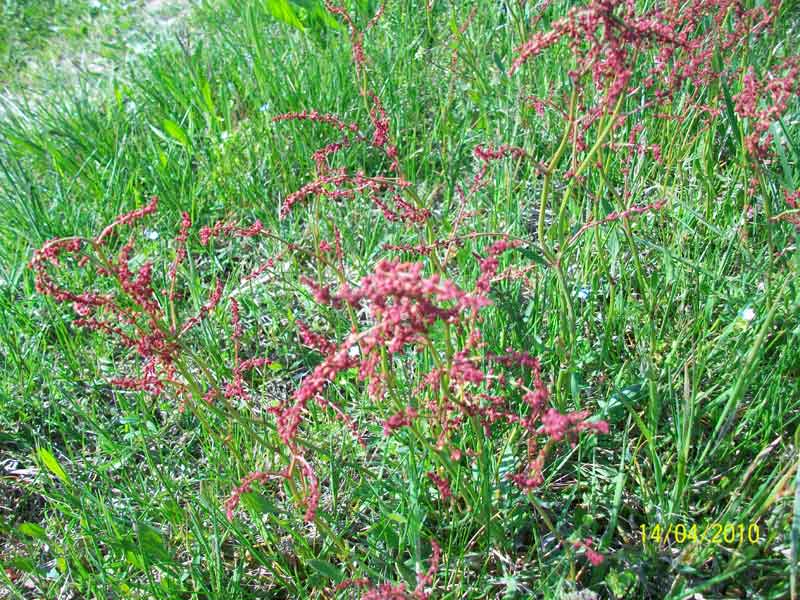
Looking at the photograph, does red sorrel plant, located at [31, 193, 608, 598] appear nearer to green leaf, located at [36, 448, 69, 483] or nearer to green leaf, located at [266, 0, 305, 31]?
green leaf, located at [36, 448, 69, 483]

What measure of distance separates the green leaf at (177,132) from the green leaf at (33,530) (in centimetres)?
184

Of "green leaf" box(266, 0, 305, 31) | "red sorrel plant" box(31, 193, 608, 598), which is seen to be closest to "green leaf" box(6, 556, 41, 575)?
"red sorrel plant" box(31, 193, 608, 598)

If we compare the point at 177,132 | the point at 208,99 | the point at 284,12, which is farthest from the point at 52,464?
the point at 284,12

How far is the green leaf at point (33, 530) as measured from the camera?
6.21 feet

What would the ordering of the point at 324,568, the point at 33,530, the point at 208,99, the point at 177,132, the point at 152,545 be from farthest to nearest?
the point at 208,99 < the point at 177,132 < the point at 33,530 < the point at 152,545 < the point at 324,568

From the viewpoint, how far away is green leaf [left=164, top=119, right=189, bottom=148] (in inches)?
126

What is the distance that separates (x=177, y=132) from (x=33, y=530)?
6.33 feet

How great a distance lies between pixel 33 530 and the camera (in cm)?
190

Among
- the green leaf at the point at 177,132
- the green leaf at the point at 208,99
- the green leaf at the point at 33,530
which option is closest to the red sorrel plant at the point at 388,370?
the green leaf at the point at 33,530

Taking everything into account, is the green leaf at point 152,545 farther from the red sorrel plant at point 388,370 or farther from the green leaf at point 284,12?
the green leaf at point 284,12

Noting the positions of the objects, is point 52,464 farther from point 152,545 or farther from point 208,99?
point 208,99

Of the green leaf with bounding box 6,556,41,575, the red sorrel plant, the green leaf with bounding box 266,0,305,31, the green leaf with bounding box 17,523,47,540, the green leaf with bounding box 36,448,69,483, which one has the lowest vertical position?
the green leaf with bounding box 6,556,41,575

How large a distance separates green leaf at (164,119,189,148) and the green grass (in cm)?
1

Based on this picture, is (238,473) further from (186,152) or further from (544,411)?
(186,152)
